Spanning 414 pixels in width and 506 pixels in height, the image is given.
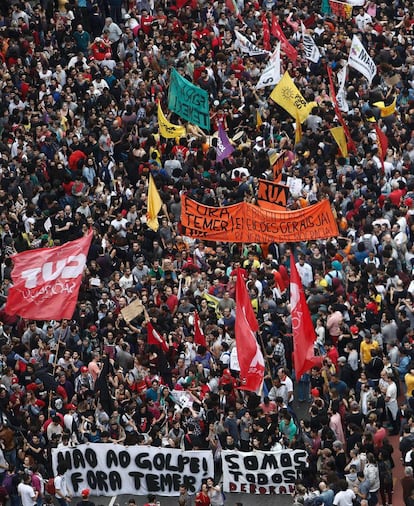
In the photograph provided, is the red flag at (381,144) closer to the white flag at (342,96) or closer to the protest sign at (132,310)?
the white flag at (342,96)

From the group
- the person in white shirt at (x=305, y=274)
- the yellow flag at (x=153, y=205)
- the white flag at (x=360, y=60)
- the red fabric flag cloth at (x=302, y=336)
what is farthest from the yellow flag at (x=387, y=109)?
the red fabric flag cloth at (x=302, y=336)

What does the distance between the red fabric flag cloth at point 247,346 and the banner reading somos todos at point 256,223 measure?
2.99m

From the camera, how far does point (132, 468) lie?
88.6ft

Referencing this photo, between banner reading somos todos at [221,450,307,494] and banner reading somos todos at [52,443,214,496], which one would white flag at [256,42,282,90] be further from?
banner reading somos todos at [221,450,307,494]

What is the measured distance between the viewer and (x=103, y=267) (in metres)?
31.4

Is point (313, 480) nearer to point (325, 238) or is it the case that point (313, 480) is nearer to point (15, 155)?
point (325, 238)

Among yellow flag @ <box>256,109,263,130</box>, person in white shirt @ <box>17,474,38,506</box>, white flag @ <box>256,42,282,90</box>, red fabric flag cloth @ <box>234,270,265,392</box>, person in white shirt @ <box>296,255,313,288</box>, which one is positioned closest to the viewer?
person in white shirt @ <box>17,474,38,506</box>

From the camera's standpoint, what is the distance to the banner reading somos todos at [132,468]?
26.6 metres

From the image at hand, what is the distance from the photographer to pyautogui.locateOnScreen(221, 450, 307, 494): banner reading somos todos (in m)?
26.2

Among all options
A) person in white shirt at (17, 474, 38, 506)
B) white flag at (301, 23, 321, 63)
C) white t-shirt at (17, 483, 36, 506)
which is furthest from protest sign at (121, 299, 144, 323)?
white flag at (301, 23, 321, 63)

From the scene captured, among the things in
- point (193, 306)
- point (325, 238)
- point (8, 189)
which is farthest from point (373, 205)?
point (8, 189)

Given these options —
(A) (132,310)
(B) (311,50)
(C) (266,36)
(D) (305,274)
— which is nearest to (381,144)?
(D) (305,274)

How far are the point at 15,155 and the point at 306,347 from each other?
34.8 feet

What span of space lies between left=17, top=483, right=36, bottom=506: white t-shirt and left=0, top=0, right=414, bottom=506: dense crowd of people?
3cm
